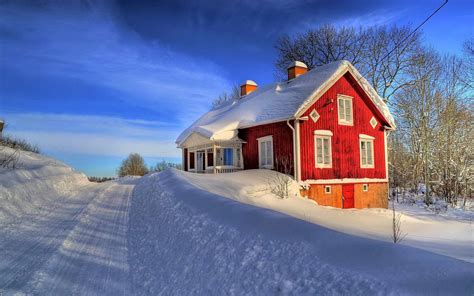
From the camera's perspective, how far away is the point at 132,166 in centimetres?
5147

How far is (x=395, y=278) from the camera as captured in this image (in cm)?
311

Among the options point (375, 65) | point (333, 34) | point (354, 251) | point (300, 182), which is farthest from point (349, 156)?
point (333, 34)

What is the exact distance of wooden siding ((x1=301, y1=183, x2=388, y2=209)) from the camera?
16141 mm

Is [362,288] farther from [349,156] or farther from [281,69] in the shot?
[281,69]

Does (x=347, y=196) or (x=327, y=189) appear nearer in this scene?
(x=327, y=189)

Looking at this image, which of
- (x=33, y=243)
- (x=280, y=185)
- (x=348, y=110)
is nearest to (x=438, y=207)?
(x=348, y=110)

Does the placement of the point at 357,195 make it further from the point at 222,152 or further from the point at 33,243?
the point at 33,243

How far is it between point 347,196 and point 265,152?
16.1 ft

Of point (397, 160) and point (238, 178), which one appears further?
point (397, 160)

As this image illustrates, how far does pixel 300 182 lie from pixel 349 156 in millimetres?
4170

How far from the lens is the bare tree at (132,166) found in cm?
5012

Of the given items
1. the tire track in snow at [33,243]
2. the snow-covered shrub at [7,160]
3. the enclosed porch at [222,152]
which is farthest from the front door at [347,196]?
the snow-covered shrub at [7,160]

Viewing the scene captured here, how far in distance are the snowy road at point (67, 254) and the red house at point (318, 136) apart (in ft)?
29.0

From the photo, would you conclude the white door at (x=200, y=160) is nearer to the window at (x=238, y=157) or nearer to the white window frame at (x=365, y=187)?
the window at (x=238, y=157)
